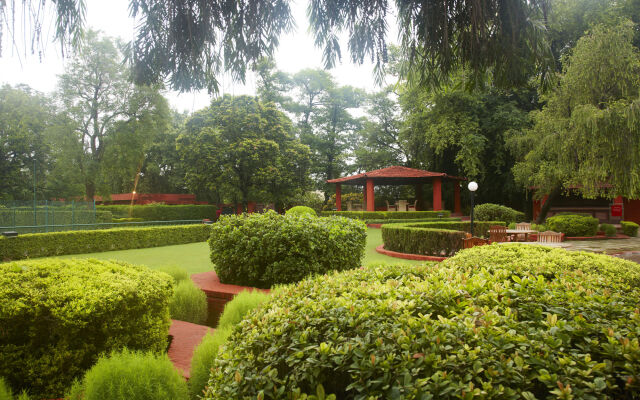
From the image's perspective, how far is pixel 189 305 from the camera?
450cm

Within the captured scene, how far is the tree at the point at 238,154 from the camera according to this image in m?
25.0

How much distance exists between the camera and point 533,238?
1478cm

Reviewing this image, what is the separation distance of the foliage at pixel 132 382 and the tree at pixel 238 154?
904 inches

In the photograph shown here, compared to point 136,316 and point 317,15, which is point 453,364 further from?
point 136,316

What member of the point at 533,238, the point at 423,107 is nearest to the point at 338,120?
the point at 423,107

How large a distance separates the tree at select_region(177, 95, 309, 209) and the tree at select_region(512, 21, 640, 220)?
53.4ft

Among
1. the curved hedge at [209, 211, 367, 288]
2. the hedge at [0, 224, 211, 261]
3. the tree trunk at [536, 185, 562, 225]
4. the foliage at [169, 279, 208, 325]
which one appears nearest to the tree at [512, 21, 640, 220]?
the tree trunk at [536, 185, 562, 225]

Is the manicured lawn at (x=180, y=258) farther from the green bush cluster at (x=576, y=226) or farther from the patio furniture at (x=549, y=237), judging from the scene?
the green bush cluster at (x=576, y=226)

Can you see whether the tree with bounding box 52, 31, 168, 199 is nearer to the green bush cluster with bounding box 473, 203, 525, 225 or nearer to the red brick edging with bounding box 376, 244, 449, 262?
the red brick edging with bounding box 376, 244, 449, 262

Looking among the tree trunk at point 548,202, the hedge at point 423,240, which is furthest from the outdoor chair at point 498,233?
the tree trunk at point 548,202

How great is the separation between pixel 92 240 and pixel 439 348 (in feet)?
46.1

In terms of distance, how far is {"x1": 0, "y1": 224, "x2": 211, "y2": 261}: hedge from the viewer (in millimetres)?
10953

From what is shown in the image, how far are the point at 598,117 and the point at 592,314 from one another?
1573 cm

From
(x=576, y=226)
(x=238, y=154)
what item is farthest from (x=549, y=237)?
(x=238, y=154)
